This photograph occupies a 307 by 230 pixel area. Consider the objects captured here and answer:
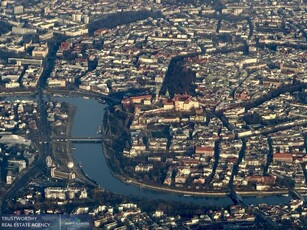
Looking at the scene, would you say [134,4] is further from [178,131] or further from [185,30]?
[178,131]

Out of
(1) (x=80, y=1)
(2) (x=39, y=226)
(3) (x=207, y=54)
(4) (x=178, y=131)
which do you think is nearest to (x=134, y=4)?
(1) (x=80, y=1)

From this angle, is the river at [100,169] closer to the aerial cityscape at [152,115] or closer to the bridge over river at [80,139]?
the aerial cityscape at [152,115]

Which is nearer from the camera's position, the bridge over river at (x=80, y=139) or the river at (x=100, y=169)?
the river at (x=100, y=169)

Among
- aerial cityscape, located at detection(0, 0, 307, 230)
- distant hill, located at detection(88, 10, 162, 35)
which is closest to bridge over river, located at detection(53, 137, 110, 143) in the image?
aerial cityscape, located at detection(0, 0, 307, 230)

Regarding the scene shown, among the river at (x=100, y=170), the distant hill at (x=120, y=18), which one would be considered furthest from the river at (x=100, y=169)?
the distant hill at (x=120, y=18)

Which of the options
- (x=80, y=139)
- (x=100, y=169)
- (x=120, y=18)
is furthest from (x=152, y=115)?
(x=120, y=18)

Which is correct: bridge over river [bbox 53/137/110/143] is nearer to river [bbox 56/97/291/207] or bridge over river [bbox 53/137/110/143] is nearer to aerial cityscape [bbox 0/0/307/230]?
aerial cityscape [bbox 0/0/307/230]

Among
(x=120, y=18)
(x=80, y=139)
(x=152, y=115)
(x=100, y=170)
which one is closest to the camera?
(x=100, y=170)

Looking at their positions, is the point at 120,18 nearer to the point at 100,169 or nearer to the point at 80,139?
the point at 80,139
